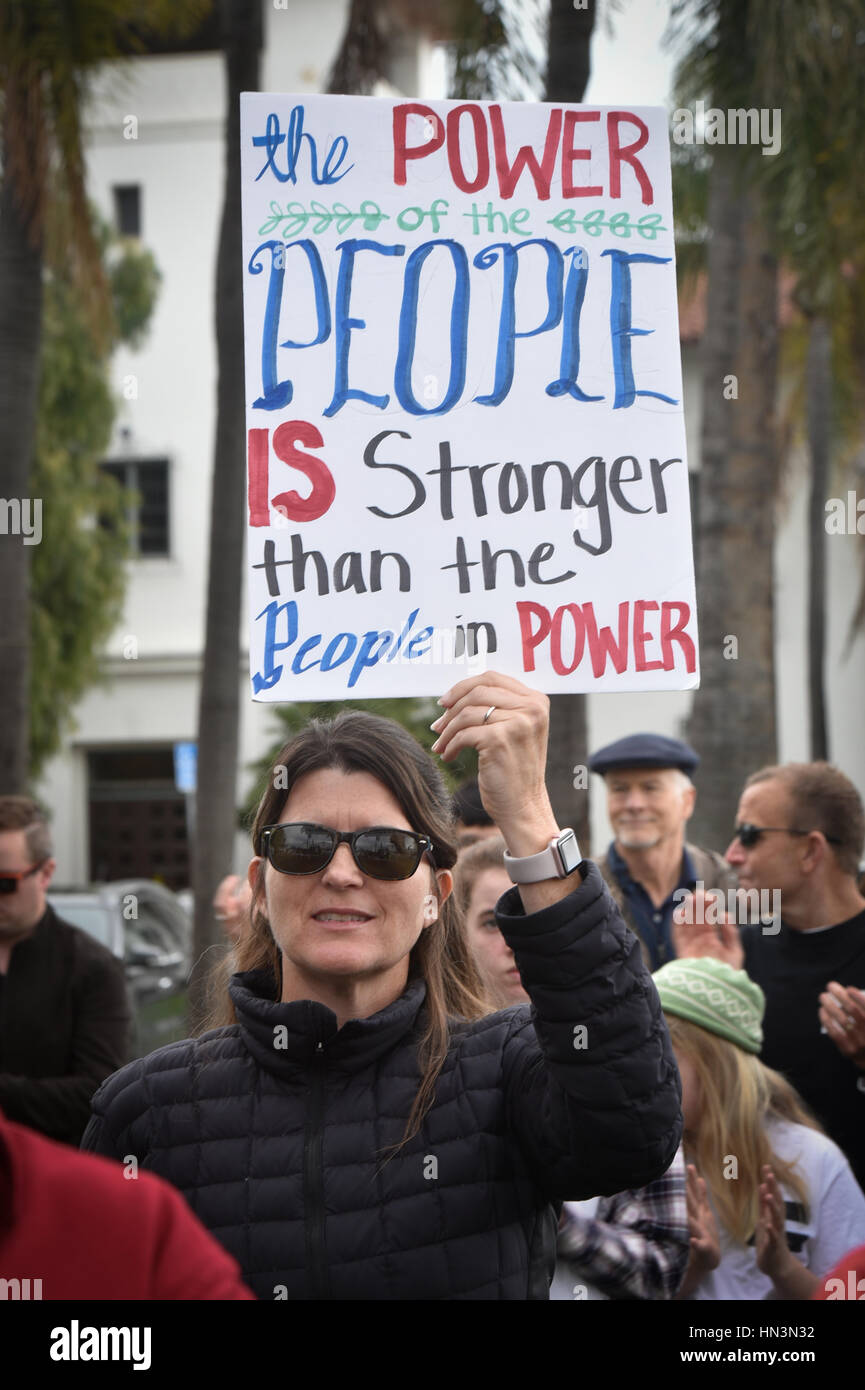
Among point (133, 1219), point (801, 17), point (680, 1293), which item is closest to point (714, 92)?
point (801, 17)

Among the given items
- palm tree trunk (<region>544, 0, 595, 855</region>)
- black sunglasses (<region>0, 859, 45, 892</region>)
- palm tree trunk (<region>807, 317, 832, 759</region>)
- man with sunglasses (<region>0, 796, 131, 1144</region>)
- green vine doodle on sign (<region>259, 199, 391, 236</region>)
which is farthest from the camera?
palm tree trunk (<region>807, 317, 832, 759</region>)

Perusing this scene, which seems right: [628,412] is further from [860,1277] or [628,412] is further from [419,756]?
[860,1277]

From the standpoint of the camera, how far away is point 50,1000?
4336mm

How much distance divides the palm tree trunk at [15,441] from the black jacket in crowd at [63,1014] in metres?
3.68

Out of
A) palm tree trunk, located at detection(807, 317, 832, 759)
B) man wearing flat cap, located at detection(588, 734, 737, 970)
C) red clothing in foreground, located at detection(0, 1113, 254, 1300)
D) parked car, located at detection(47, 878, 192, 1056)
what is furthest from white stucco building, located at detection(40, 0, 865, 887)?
red clothing in foreground, located at detection(0, 1113, 254, 1300)

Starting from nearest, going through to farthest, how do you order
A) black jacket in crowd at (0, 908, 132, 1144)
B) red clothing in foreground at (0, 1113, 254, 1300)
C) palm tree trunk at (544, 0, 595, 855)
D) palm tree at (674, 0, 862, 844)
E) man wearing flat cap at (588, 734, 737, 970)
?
red clothing in foreground at (0, 1113, 254, 1300) < black jacket in crowd at (0, 908, 132, 1144) < man wearing flat cap at (588, 734, 737, 970) < palm tree trunk at (544, 0, 595, 855) < palm tree at (674, 0, 862, 844)

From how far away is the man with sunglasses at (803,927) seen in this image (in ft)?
12.9

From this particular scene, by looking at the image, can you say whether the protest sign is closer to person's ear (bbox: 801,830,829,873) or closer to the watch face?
the watch face

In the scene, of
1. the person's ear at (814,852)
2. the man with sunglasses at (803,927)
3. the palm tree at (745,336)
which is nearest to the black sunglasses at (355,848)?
the man with sunglasses at (803,927)

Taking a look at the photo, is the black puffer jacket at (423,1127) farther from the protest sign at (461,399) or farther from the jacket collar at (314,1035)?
the protest sign at (461,399)

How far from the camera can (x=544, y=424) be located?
2635mm

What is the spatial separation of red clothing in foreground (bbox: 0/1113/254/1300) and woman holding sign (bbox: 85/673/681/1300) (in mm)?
817

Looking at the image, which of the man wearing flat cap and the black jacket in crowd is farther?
the man wearing flat cap

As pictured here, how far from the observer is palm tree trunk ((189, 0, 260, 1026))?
8.46 m
